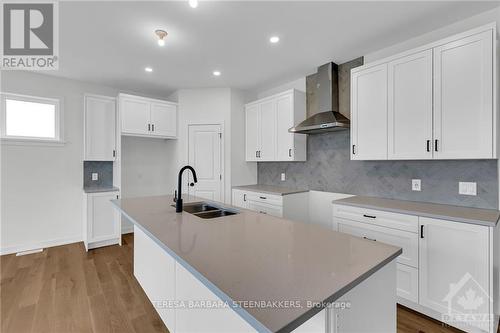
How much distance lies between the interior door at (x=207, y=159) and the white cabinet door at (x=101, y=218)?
51.8 inches

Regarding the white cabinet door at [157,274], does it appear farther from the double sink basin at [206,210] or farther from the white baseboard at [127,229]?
the white baseboard at [127,229]

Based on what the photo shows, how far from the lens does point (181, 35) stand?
247 cm

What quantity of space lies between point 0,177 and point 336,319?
15.2 feet

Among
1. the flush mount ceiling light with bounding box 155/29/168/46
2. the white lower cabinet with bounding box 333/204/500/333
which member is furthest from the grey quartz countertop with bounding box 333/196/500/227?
the flush mount ceiling light with bounding box 155/29/168/46

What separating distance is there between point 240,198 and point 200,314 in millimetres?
2780

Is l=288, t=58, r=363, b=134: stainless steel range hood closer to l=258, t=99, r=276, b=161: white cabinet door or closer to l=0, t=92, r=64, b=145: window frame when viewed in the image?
l=258, t=99, r=276, b=161: white cabinet door

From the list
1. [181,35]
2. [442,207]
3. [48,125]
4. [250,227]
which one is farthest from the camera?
[48,125]

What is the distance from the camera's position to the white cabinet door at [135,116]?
3818 mm

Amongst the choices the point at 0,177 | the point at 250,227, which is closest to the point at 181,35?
the point at 250,227

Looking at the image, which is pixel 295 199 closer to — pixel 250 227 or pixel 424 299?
pixel 424 299

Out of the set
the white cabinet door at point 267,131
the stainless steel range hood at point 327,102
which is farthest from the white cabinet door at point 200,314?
the white cabinet door at point 267,131

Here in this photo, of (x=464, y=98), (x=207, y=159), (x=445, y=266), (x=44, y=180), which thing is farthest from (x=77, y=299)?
(x=464, y=98)

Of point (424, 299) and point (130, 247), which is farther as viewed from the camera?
point (130, 247)

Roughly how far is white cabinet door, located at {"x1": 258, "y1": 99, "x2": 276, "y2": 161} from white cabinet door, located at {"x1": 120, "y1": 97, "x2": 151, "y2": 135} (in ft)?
6.58
